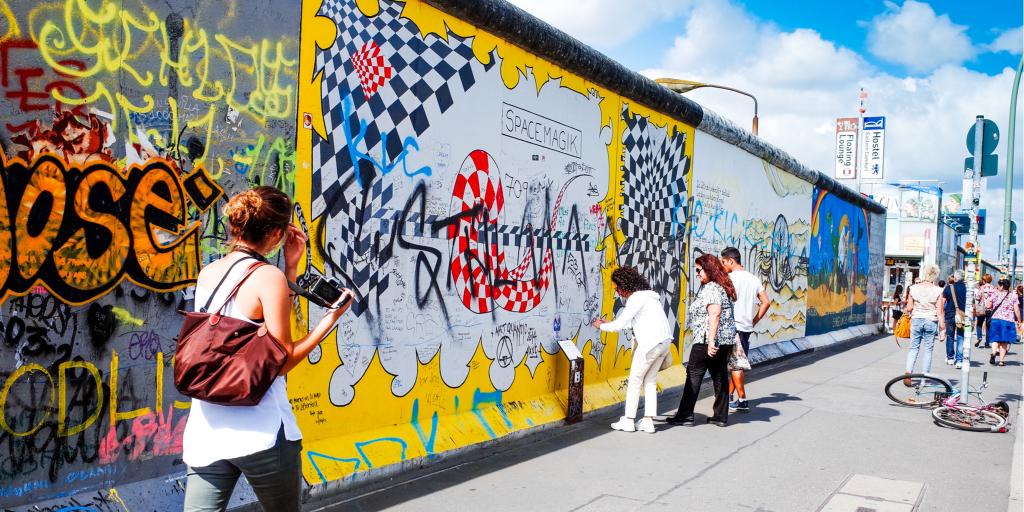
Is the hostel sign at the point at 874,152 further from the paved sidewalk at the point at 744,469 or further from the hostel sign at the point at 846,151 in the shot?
the paved sidewalk at the point at 744,469

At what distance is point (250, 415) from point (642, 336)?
18.0 feet

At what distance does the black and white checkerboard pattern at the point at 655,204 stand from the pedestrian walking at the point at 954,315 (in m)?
6.23

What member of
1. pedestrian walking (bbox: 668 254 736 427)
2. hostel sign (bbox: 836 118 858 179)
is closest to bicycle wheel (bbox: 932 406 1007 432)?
pedestrian walking (bbox: 668 254 736 427)

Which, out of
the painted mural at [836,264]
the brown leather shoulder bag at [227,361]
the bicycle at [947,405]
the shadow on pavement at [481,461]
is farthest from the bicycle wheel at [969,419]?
the painted mural at [836,264]

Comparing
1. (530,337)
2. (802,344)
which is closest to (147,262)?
(530,337)

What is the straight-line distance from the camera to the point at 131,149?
4.23 m

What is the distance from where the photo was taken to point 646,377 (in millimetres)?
8047

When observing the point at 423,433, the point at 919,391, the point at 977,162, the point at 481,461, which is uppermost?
the point at 977,162

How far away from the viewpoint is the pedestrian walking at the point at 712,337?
8.13 metres

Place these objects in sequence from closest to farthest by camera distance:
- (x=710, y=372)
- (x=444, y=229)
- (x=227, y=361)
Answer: (x=227, y=361), (x=444, y=229), (x=710, y=372)

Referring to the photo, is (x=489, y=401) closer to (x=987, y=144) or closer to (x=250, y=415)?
(x=250, y=415)

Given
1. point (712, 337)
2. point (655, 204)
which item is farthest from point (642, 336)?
point (655, 204)

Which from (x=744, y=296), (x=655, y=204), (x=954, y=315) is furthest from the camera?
(x=954, y=315)

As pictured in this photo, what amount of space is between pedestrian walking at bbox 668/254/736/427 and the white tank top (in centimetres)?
595
